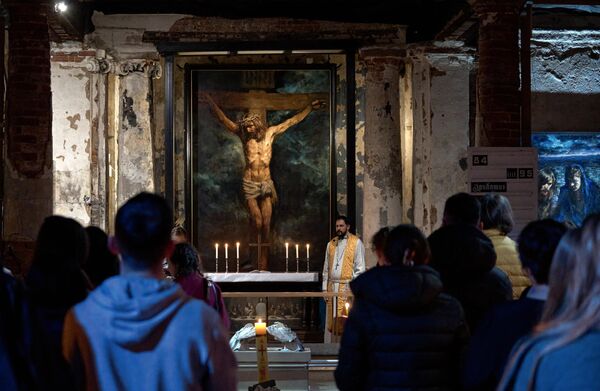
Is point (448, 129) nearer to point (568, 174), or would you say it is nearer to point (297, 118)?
point (568, 174)

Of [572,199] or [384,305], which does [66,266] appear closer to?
[384,305]

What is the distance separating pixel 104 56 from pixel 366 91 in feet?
12.4

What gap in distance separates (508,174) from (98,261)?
596cm

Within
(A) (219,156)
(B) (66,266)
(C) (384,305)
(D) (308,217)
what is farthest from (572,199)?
(B) (66,266)

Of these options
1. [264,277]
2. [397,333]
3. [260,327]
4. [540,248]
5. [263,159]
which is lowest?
[264,277]

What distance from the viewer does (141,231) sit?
2.46 meters

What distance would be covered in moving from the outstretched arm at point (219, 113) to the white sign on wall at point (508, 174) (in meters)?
5.04

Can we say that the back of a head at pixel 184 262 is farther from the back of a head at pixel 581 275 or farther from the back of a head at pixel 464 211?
the back of a head at pixel 581 275

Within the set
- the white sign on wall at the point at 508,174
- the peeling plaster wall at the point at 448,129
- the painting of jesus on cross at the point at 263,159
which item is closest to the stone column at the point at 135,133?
the painting of jesus on cross at the point at 263,159

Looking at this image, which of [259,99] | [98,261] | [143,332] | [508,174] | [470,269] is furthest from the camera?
[259,99]

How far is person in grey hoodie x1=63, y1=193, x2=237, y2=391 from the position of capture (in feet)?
7.80

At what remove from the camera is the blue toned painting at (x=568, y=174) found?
12289 mm

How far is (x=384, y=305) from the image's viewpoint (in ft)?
10.8

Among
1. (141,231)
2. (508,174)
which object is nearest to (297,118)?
(508,174)
